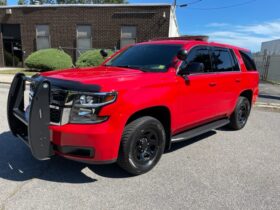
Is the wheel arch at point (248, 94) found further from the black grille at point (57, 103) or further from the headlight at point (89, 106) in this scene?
the black grille at point (57, 103)

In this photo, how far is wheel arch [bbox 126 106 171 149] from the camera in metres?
3.70

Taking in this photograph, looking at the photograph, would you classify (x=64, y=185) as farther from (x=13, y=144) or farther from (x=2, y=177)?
(x=13, y=144)

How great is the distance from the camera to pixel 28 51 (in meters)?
22.0

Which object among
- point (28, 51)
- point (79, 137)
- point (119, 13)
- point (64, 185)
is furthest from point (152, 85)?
point (28, 51)

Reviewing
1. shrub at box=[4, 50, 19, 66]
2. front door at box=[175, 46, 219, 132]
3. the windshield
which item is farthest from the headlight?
shrub at box=[4, 50, 19, 66]

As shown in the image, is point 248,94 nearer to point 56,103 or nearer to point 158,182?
point 158,182

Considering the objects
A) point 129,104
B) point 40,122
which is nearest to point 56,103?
point 40,122

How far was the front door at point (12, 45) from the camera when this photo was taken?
72.8ft

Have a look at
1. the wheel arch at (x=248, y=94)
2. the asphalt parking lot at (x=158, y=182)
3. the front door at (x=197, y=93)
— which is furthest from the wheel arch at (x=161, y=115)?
the wheel arch at (x=248, y=94)

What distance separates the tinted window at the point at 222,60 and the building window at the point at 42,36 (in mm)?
18640

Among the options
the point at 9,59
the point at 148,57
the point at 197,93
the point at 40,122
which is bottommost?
the point at 9,59

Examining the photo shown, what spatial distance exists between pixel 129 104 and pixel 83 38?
1887 cm

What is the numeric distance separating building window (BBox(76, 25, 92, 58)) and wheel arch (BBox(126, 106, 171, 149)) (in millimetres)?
18084

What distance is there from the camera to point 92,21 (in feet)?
67.6
